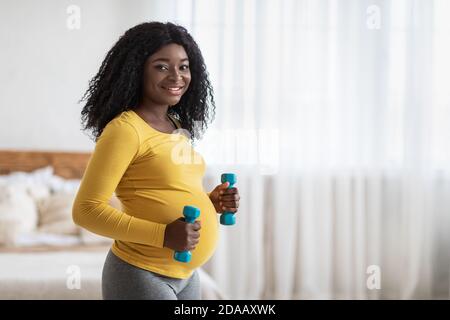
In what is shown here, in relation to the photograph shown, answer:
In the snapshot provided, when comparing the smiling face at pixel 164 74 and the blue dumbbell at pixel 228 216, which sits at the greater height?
the smiling face at pixel 164 74

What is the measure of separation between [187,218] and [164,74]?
25 centimetres

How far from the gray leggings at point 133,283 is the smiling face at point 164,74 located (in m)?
0.29

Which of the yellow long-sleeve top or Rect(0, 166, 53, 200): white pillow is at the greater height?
the yellow long-sleeve top

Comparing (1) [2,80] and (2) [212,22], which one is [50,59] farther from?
(2) [212,22]

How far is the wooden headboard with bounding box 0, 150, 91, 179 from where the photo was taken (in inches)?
122

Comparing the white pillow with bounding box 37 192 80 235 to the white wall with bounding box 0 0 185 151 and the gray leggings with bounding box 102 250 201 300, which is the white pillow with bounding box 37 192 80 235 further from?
the gray leggings with bounding box 102 250 201 300

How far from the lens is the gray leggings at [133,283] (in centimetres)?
101

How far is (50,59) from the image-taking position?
10.4 feet

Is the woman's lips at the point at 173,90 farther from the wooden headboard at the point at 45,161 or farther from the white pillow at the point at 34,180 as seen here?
the wooden headboard at the point at 45,161

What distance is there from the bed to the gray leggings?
96 centimetres

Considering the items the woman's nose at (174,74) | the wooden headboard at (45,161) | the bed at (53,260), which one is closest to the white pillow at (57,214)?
the bed at (53,260)

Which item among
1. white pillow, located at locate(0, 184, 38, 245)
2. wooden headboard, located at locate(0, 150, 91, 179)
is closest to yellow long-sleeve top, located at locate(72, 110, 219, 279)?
white pillow, located at locate(0, 184, 38, 245)
